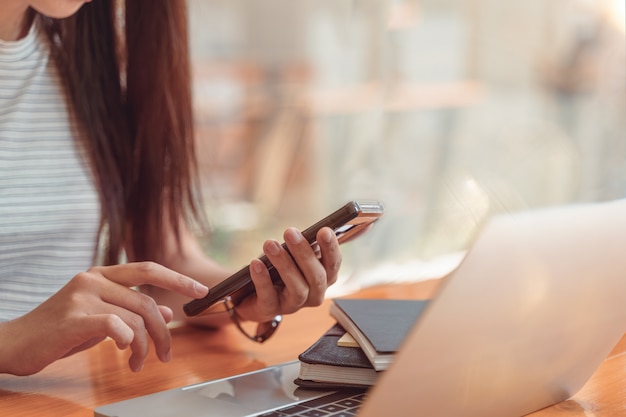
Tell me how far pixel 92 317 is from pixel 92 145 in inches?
23.7

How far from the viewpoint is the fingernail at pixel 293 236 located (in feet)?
2.63

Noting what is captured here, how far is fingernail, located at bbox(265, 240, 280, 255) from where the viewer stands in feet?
2.66

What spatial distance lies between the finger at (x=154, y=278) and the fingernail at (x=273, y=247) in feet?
0.25

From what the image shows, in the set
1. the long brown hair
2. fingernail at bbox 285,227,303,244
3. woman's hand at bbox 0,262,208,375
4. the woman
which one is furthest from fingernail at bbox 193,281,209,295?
the long brown hair

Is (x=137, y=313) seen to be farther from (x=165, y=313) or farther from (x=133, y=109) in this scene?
(x=133, y=109)

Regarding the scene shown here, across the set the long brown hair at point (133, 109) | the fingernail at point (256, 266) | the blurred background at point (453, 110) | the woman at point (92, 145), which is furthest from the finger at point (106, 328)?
the blurred background at point (453, 110)

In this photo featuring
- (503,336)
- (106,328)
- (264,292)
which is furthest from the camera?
(264,292)

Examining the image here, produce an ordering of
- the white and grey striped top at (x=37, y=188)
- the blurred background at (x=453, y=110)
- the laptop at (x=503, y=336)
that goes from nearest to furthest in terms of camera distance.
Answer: the laptop at (x=503, y=336) → the white and grey striped top at (x=37, y=188) → the blurred background at (x=453, y=110)

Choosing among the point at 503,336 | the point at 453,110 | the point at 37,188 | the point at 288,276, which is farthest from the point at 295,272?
the point at 453,110

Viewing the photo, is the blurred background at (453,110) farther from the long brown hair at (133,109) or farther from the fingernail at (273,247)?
the fingernail at (273,247)

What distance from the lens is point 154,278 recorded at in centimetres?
83

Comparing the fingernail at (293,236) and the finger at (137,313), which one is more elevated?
the fingernail at (293,236)

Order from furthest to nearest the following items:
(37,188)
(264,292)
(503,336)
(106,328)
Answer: (37,188) < (264,292) < (106,328) < (503,336)

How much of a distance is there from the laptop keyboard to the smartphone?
0.16 m
